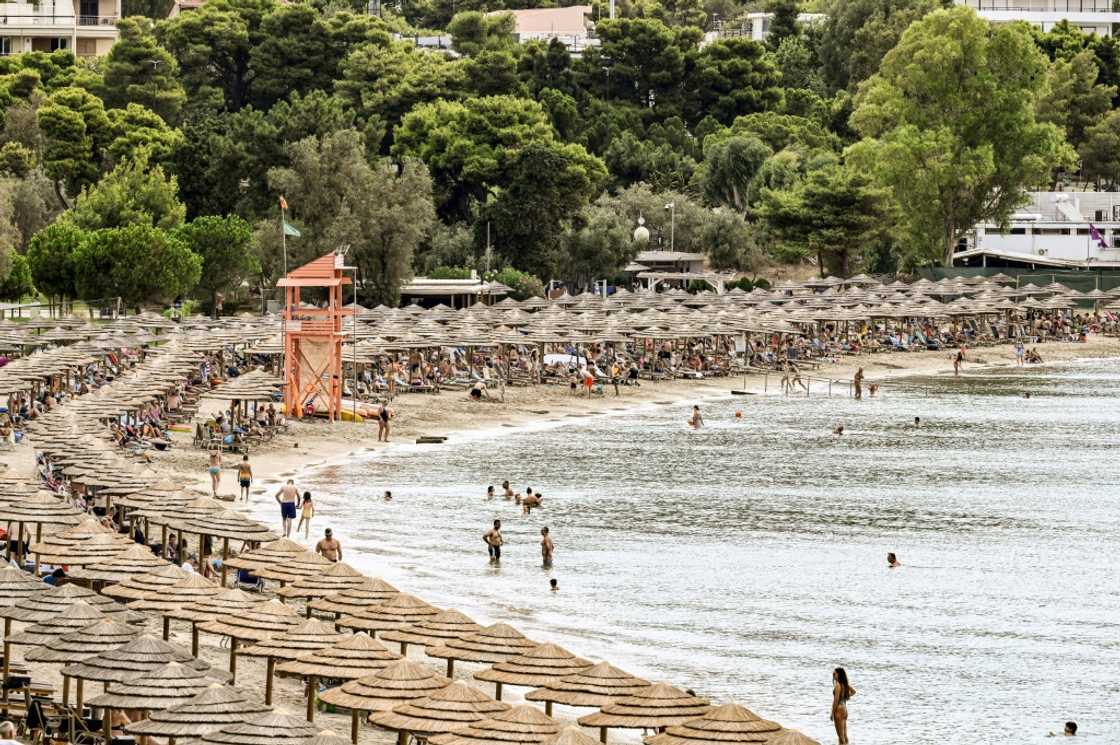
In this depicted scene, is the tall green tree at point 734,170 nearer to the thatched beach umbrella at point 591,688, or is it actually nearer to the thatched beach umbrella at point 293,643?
the thatched beach umbrella at point 293,643

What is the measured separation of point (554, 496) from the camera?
51.0m

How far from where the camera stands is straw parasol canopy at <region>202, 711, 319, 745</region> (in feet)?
70.4

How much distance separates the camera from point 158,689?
23.2 m

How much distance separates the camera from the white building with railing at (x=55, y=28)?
148 m

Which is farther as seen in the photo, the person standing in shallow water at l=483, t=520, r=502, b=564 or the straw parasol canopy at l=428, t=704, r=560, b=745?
the person standing in shallow water at l=483, t=520, r=502, b=564

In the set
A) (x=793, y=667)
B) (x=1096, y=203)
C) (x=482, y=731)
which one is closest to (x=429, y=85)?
(x=1096, y=203)

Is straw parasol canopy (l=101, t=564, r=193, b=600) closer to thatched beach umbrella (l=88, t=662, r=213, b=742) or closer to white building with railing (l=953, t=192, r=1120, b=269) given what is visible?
thatched beach umbrella (l=88, t=662, r=213, b=742)

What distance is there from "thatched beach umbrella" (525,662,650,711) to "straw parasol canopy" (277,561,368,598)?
6.39 meters

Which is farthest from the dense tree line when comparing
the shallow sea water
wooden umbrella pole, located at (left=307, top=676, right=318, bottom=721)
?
wooden umbrella pole, located at (left=307, top=676, right=318, bottom=721)

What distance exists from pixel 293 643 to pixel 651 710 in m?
5.66

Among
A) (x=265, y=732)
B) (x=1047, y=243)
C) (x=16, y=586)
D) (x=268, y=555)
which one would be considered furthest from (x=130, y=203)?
(x=265, y=732)

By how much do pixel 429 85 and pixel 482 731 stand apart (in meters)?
108

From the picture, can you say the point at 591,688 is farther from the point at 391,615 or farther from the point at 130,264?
the point at 130,264

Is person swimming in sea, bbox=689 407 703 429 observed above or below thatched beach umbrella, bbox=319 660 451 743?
above
